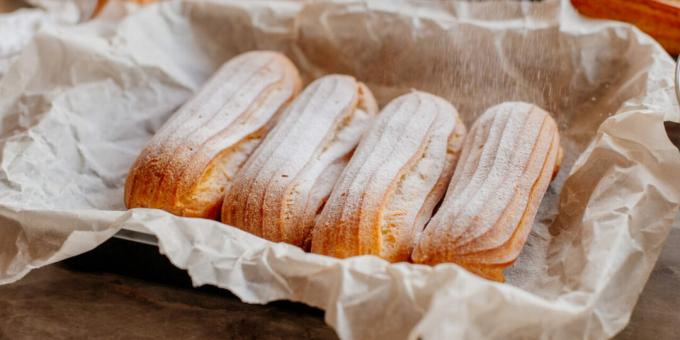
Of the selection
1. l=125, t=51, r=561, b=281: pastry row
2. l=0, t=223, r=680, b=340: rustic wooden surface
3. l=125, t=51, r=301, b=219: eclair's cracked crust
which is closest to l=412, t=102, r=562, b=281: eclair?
l=125, t=51, r=561, b=281: pastry row

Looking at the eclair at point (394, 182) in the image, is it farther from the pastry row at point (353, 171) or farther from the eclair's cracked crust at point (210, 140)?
the eclair's cracked crust at point (210, 140)

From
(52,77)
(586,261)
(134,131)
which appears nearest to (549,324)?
(586,261)

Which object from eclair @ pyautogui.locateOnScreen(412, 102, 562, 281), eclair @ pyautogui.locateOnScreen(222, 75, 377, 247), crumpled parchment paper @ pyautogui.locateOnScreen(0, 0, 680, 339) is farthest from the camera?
eclair @ pyautogui.locateOnScreen(222, 75, 377, 247)

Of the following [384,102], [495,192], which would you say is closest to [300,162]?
[495,192]

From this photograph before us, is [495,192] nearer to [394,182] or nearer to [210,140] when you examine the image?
[394,182]

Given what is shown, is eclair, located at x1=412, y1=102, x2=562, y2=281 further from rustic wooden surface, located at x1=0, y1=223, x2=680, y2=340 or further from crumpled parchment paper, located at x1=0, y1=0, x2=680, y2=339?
rustic wooden surface, located at x1=0, y1=223, x2=680, y2=340

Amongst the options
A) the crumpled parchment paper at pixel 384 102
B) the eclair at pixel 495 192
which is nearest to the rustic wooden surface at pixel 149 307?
the crumpled parchment paper at pixel 384 102

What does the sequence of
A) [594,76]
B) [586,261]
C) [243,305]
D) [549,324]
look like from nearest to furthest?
[549,324]
[586,261]
[243,305]
[594,76]

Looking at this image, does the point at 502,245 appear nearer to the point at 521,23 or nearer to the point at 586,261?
the point at 586,261
